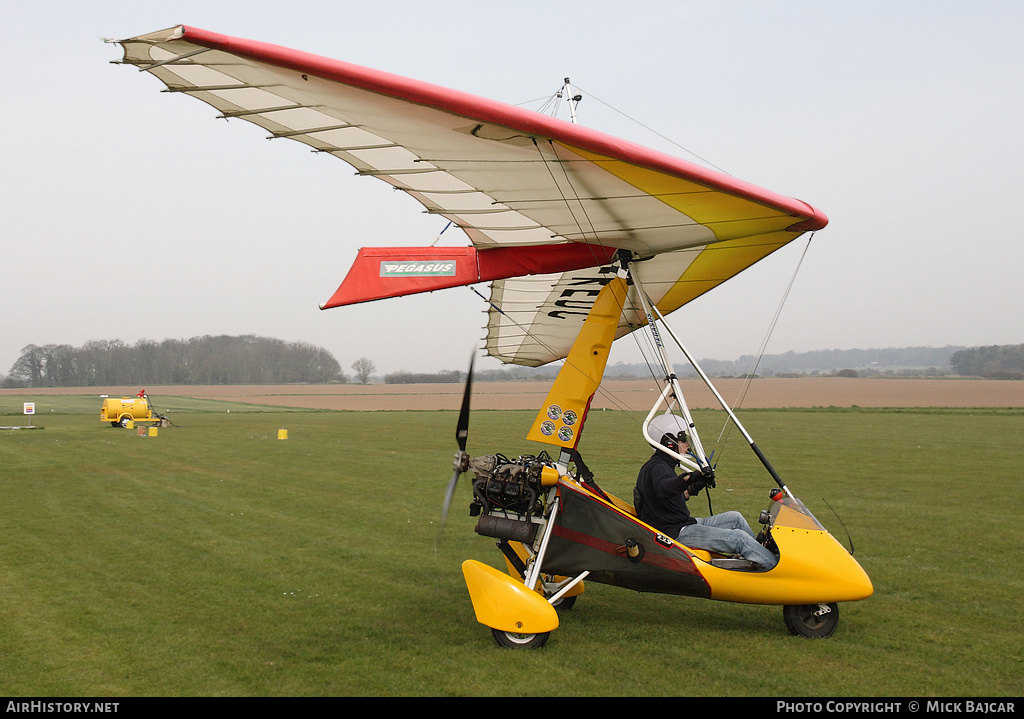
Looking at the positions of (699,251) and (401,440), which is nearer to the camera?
(699,251)

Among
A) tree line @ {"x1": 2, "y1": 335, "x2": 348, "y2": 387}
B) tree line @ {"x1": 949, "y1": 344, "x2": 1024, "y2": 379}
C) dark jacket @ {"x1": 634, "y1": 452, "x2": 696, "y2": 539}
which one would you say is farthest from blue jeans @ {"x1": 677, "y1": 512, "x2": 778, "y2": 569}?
tree line @ {"x1": 949, "y1": 344, "x2": 1024, "y2": 379}

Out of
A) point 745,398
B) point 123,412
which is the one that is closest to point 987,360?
point 745,398

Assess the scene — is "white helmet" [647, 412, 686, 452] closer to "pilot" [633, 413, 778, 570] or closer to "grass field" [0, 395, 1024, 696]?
"pilot" [633, 413, 778, 570]

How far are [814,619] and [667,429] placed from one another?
77.4 inches

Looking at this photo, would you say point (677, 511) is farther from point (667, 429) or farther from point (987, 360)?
point (987, 360)

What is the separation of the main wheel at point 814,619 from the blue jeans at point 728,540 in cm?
47

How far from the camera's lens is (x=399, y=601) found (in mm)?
6723

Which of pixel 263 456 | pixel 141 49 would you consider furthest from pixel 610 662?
pixel 263 456

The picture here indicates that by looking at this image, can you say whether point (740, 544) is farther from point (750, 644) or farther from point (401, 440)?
point (401, 440)

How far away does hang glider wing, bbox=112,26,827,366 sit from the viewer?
→ 404cm

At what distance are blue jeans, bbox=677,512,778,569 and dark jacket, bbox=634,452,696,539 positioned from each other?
102mm

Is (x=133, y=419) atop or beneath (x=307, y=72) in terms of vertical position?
beneath

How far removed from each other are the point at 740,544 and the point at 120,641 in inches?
204
